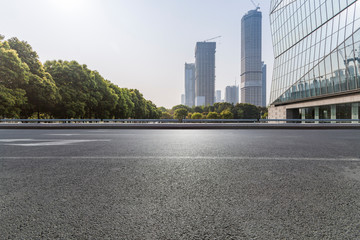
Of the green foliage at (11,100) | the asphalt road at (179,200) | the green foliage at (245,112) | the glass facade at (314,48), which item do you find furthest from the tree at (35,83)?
the green foliage at (245,112)

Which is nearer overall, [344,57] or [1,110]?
[1,110]

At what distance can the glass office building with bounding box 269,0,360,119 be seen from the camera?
2684cm

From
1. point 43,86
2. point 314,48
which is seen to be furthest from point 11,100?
point 314,48

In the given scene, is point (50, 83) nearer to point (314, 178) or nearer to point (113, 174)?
point (113, 174)

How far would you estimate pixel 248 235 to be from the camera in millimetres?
1914

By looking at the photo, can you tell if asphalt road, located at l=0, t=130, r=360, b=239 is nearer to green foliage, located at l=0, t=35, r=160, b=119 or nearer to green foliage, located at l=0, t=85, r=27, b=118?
green foliage, located at l=0, t=85, r=27, b=118

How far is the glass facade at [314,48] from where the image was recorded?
2664 cm

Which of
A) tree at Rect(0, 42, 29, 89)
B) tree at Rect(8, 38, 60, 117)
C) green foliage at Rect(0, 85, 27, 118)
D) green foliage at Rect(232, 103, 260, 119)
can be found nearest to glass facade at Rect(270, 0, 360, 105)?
tree at Rect(8, 38, 60, 117)

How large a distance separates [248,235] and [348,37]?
34.3 m

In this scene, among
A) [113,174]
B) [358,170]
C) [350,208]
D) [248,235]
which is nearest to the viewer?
[248,235]

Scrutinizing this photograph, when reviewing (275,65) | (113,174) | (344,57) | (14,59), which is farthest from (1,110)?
(275,65)

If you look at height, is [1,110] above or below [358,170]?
above

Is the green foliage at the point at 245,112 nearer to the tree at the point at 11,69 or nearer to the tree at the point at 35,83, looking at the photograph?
the tree at the point at 35,83

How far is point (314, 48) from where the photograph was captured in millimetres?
33312
